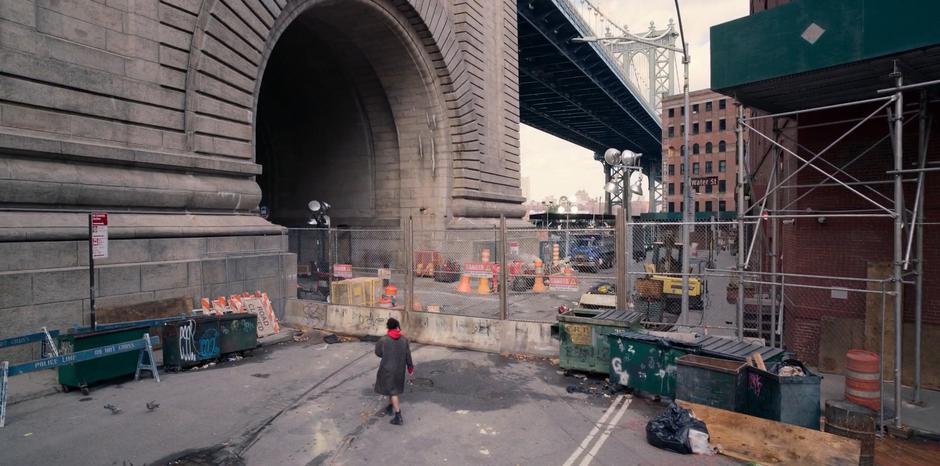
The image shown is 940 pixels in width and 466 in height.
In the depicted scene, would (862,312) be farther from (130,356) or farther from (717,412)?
(130,356)

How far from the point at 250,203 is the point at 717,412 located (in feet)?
43.2

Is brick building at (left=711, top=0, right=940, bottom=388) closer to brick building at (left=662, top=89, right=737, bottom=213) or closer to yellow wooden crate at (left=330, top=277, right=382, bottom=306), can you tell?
yellow wooden crate at (left=330, top=277, right=382, bottom=306)

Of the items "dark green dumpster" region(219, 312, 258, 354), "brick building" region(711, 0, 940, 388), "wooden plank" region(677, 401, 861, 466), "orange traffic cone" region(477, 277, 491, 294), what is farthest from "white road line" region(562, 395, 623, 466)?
"orange traffic cone" region(477, 277, 491, 294)

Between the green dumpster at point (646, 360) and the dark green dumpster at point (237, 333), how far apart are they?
7.54m

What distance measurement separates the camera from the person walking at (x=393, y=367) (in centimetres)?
764

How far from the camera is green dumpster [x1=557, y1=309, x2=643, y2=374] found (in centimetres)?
957

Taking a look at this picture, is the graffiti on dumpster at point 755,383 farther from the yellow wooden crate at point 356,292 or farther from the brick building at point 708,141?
the brick building at point 708,141

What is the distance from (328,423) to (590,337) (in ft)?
16.2

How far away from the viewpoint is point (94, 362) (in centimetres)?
871

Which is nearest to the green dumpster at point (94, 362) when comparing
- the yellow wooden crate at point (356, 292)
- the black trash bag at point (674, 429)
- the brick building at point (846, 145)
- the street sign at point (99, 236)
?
the street sign at point (99, 236)

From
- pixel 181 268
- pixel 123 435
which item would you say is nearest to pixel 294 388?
pixel 123 435

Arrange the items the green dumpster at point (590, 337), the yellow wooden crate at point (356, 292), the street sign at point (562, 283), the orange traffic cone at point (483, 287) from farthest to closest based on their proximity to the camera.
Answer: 1. the orange traffic cone at point (483, 287)
2. the yellow wooden crate at point (356, 292)
3. the street sign at point (562, 283)
4. the green dumpster at point (590, 337)

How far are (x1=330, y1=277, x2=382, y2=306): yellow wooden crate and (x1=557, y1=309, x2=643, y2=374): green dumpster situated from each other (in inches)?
277

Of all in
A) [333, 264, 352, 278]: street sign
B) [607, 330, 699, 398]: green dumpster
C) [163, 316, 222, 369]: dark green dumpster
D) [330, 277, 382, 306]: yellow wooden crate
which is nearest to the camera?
[607, 330, 699, 398]: green dumpster
